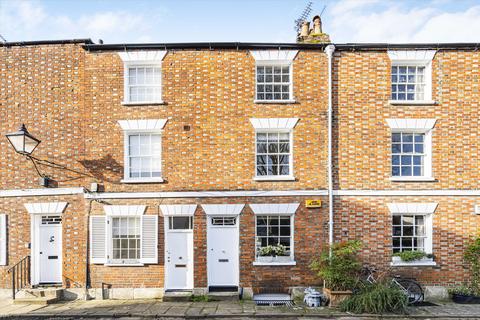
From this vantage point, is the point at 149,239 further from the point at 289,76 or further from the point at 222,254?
the point at 289,76

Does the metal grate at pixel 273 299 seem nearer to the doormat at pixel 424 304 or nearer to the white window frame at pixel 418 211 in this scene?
the white window frame at pixel 418 211

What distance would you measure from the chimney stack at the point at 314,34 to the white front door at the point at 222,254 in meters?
6.90

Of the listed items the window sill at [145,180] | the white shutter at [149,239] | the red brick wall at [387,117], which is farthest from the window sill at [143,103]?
the red brick wall at [387,117]

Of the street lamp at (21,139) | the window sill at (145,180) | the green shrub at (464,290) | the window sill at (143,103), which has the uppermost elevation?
the window sill at (143,103)

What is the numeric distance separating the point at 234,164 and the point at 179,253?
3.48 metres

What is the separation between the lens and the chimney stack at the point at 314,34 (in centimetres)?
1274

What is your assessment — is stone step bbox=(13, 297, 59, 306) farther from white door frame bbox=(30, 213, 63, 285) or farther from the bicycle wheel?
the bicycle wheel

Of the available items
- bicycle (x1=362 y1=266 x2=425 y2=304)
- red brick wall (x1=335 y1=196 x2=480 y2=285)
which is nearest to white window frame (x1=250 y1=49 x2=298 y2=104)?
red brick wall (x1=335 y1=196 x2=480 y2=285)

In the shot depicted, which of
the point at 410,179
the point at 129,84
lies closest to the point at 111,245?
the point at 129,84

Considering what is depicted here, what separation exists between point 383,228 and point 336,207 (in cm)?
167

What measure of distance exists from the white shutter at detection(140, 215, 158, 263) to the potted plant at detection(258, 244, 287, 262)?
3.45 metres

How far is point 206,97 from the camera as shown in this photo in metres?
12.0

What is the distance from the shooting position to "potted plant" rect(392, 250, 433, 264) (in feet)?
37.2

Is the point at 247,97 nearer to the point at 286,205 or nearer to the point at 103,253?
the point at 286,205
